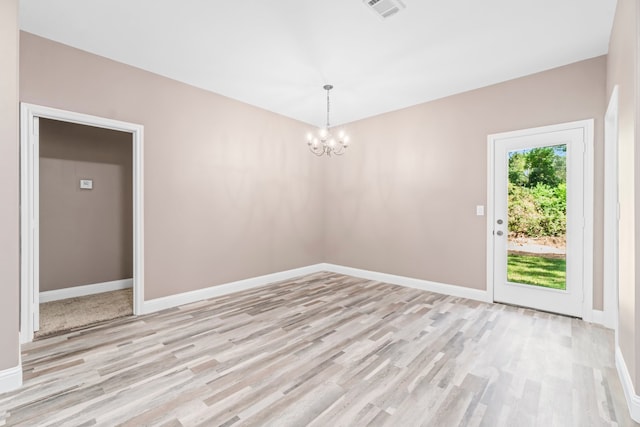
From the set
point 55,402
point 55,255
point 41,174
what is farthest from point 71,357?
point 41,174

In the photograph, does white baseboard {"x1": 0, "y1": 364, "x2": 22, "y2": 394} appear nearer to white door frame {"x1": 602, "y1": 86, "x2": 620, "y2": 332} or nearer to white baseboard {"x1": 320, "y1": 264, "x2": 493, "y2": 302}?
white baseboard {"x1": 320, "y1": 264, "x2": 493, "y2": 302}

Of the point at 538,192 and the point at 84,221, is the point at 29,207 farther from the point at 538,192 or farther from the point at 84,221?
the point at 538,192

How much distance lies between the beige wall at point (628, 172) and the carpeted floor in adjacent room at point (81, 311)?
469cm

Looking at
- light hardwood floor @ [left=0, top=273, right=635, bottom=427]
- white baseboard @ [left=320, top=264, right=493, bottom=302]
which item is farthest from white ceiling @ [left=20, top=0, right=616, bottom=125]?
light hardwood floor @ [left=0, top=273, right=635, bottom=427]

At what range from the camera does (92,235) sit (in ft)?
14.9

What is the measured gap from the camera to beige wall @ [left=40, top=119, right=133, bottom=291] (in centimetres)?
414

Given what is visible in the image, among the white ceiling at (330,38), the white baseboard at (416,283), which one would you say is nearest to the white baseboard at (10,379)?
the white ceiling at (330,38)

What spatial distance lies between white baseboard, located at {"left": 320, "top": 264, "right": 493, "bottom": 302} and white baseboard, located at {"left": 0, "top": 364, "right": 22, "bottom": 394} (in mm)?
4427

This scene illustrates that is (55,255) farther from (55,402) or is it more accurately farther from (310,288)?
(310,288)

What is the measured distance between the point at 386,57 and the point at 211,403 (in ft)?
11.9

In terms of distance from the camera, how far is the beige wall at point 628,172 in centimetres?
183

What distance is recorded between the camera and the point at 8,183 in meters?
2.10

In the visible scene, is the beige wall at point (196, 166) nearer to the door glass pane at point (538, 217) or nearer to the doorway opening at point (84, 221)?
the doorway opening at point (84, 221)

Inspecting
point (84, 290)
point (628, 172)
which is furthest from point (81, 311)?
point (628, 172)
